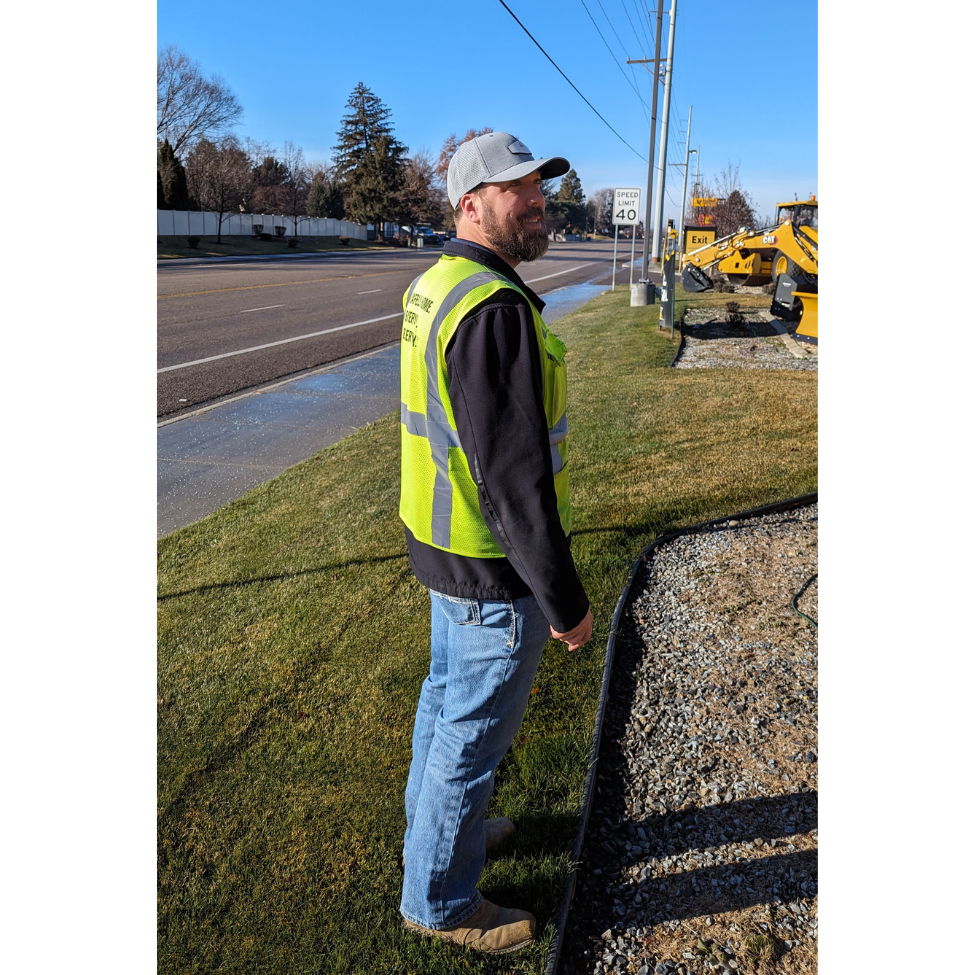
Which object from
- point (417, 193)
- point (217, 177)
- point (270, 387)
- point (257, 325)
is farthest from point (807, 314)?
point (417, 193)

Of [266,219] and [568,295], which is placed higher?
[266,219]

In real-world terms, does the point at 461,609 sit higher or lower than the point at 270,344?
lower

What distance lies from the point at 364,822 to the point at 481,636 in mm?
1113

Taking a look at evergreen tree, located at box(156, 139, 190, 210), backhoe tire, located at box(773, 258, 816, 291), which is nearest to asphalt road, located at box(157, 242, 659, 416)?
backhoe tire, located at box(773, 258, 816, 291)

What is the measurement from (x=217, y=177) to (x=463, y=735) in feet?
176

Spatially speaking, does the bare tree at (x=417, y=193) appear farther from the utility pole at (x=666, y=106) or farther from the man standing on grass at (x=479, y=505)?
the man standing on grass at (x=479, y=505)

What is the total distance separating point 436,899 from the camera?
229 centimetres

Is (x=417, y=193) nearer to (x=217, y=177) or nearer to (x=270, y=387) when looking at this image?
(x=217, y=177)

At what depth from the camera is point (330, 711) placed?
11.4 feet

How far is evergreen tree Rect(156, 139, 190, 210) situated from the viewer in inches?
1806

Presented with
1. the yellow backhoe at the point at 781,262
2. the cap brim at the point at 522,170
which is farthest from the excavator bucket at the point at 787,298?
the cap brim at the point at 522,170
